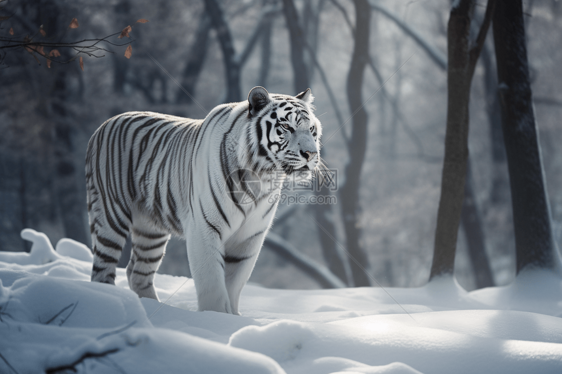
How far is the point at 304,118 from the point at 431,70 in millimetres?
13308

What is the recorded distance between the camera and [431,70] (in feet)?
48.5

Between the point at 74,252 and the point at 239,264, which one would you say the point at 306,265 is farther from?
the point at 239,264

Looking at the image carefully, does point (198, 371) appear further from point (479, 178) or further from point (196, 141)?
point (479, 178)

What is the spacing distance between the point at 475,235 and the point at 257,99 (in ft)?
22.7

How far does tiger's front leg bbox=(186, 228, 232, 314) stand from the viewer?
2.72 m

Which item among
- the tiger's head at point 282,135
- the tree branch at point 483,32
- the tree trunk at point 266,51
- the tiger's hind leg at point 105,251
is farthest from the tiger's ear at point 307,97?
the tree trunk at point 266,51

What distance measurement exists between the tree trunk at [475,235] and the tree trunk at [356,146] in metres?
2.09

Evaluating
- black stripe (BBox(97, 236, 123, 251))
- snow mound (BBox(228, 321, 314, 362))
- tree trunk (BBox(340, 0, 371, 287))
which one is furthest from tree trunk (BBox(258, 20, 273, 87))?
snow mound (BBox(228, 321, 314, 362))

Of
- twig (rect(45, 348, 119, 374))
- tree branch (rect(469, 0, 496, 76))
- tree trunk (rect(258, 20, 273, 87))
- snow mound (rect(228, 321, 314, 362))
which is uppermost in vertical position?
tree trunk (rect(258, 20, 273, 87))

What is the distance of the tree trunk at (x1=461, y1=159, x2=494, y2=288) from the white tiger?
20.1ft

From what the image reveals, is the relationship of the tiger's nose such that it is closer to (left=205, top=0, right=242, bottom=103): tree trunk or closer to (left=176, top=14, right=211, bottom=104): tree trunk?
(left=205, top=0, right=242, bottom=103): tree trunk

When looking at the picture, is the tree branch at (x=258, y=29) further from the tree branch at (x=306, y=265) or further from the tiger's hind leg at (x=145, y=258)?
the tiger's hind leg at (x=145, y=258)

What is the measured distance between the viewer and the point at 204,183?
9.57 ft

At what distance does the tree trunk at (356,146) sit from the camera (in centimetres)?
908
